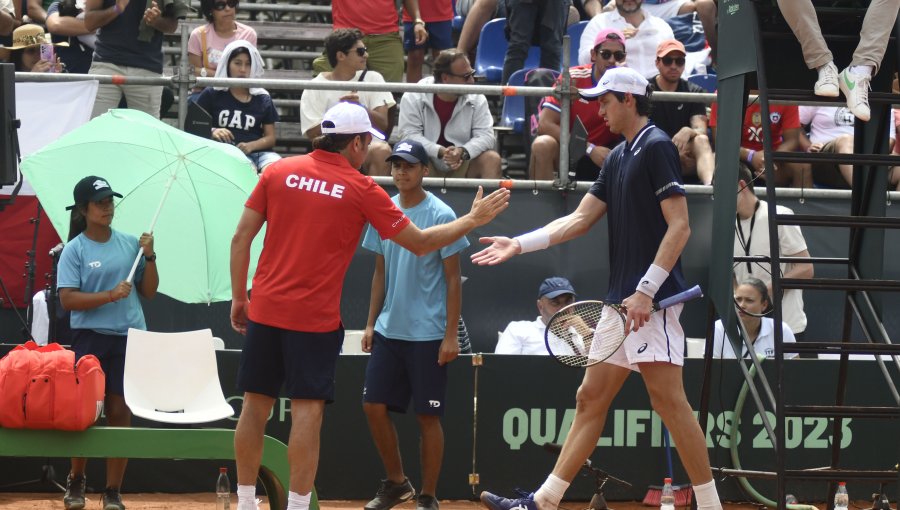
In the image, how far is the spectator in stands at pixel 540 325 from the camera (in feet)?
31.0

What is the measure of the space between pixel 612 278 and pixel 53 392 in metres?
3.16

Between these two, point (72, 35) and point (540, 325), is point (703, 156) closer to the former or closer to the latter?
point (540, 325)

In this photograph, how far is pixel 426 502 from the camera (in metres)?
7.93

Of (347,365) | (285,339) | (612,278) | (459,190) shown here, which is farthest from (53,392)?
(459,190)

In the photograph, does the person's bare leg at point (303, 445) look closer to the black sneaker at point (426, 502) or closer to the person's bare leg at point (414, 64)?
the black sneaker at point (426, 502)

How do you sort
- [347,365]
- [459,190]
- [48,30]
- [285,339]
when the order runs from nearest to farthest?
[285,339]
[347,365]
[459,190]
[48,30]

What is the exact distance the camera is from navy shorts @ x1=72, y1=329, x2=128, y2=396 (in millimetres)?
8227

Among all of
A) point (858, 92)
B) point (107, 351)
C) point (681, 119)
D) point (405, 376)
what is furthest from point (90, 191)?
point (681, 119)

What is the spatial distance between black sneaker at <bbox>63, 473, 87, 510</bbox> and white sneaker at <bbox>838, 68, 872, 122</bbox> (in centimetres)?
523

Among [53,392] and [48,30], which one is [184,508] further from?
[48,30]

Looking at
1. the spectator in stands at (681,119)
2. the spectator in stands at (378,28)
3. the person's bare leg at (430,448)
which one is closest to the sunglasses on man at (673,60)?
the spectator in stands at (681,119)

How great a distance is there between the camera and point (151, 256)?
834cm

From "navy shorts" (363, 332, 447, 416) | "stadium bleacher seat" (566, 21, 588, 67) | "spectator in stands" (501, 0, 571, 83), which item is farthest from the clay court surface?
"stadium bleacher seat" (566, 21, 588, 67)

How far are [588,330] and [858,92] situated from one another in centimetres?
186
